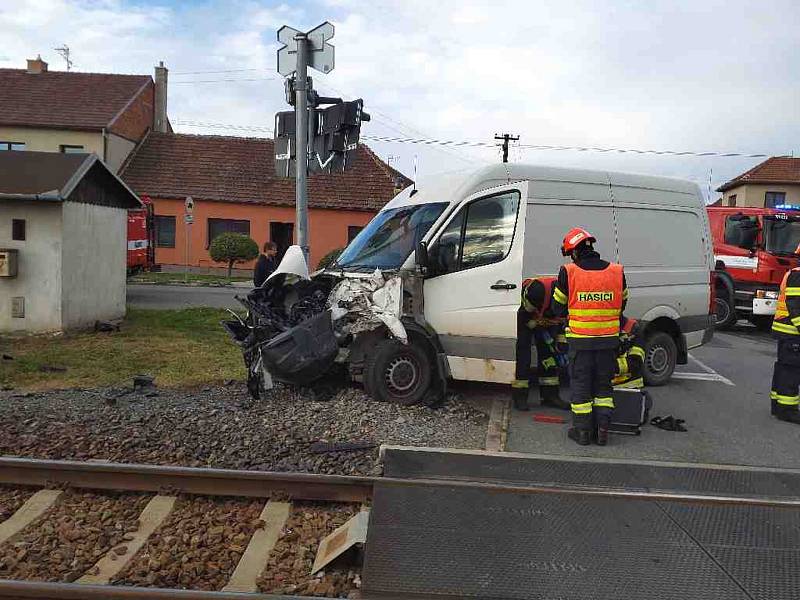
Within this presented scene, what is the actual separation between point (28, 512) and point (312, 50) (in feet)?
20.1

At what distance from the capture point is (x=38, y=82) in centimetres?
3331

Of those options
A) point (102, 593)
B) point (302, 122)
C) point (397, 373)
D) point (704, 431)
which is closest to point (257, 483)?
point (102, 593)

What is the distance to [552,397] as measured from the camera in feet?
24.7

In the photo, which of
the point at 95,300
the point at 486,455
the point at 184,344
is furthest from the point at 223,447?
the point at 95,300

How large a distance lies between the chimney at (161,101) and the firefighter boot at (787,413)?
109 feet

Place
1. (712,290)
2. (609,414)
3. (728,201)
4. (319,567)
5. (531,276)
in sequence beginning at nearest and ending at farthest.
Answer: (319,567) < (609,414) < (531,276) < (712,290) < (728,201)

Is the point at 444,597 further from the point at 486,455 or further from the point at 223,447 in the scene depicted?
the point at 223,447

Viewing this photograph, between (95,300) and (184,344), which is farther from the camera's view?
(95,300)

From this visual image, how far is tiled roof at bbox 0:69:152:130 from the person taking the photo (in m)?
30.7

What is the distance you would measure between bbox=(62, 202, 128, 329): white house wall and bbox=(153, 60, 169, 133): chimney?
76.3ft

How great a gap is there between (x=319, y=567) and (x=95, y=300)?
10253 millimetres

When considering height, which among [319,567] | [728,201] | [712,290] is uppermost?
[728,201]

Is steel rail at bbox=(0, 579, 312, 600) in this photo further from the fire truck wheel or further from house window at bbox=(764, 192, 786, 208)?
house window at bbox=(764, 192, 786, 208)

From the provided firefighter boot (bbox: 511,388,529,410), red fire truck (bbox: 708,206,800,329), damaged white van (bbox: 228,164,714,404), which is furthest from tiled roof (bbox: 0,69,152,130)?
firefighter boot (bbox: 511,388,529,410)
